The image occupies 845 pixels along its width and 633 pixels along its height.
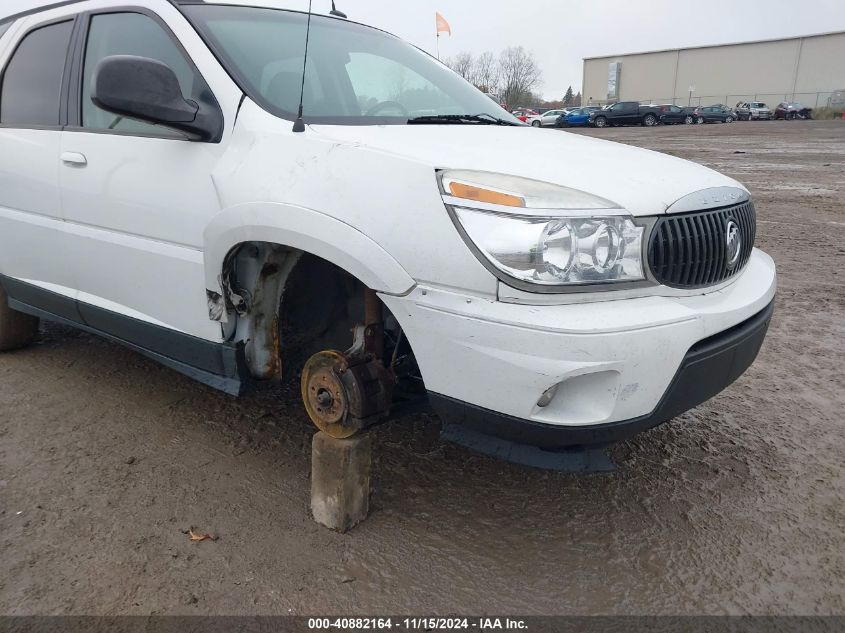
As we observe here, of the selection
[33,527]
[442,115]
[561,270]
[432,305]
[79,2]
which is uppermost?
[79,2]

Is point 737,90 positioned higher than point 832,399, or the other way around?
point 737,90

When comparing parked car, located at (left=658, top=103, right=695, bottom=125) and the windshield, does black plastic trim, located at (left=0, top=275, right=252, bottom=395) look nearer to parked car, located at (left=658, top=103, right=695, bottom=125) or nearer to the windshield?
the windshield

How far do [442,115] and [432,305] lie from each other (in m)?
1.16

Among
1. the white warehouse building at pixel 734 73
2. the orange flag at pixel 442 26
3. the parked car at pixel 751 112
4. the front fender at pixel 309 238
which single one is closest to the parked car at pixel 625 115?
the parked car at pixel 751 112

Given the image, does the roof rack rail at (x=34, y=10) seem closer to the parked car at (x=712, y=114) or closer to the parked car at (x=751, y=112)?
the parked car at (x=712, y=114)

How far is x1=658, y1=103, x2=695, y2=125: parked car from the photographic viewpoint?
3975 centimetres

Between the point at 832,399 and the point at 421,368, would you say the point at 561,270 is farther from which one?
the point at 832,399

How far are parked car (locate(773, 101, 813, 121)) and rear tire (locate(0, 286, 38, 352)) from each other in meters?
52.4

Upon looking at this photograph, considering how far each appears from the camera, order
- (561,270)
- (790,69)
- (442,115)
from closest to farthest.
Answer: (561,270) < (442,115) < (790,69)

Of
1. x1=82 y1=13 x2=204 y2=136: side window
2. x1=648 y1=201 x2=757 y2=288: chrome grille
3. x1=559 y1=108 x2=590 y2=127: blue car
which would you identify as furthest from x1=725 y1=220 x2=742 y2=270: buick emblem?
x1=559 y1=108 x2=590 y2=127: blue car

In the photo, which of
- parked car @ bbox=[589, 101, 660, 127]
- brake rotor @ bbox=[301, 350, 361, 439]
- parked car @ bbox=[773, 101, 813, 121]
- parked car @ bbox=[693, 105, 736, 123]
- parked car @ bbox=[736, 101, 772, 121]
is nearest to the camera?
brake rotor @ bbox=[301, 350, 361, 439]

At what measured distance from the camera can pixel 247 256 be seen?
240 centimetres

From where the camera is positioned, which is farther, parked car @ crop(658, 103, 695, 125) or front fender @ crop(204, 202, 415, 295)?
parked car @ crop(658, 103, 695, 125)

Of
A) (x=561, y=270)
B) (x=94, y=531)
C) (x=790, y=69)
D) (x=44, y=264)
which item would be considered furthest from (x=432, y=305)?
(x=790, y=69)
